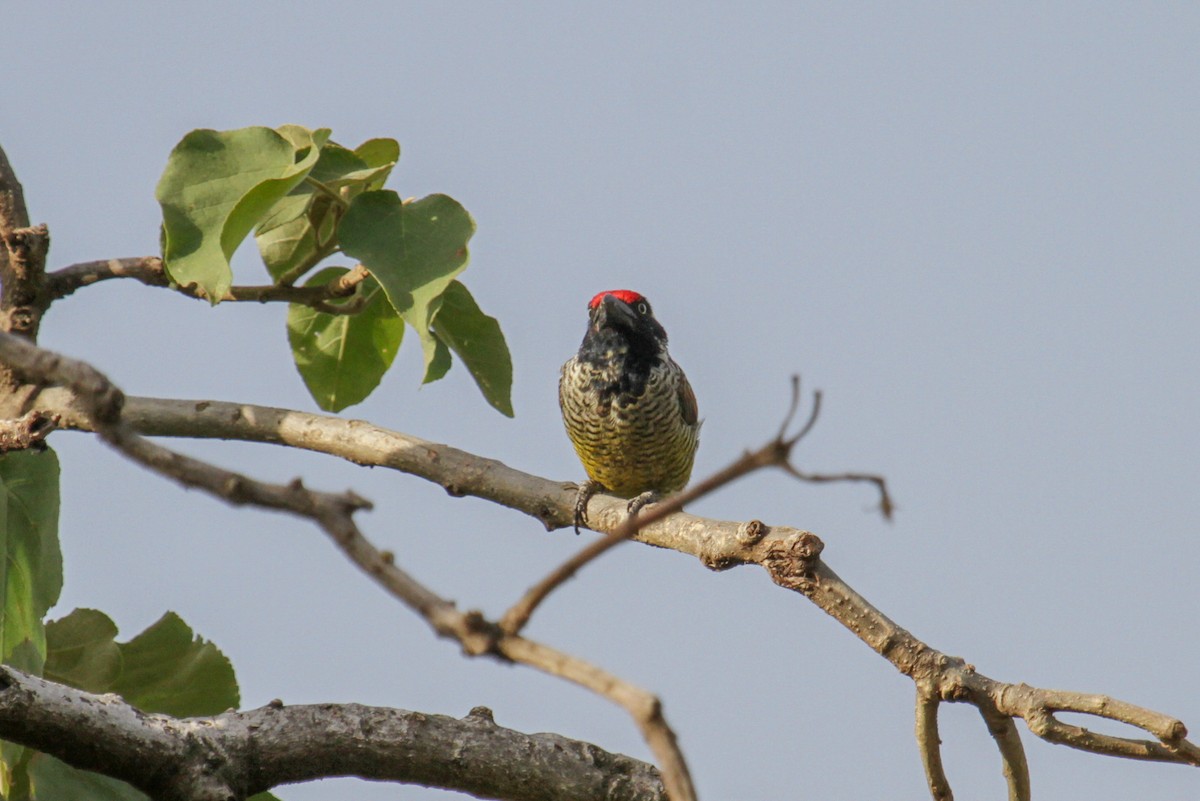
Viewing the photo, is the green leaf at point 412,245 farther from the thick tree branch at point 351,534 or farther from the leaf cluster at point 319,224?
the thick tree branch at point 351,534

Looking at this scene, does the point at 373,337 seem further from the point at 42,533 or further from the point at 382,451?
the point at 42,533

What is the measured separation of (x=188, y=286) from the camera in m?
3.52

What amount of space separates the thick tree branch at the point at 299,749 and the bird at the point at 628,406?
11.5 ft

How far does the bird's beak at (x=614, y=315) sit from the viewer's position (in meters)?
7.06

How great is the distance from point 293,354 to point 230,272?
1.09 m

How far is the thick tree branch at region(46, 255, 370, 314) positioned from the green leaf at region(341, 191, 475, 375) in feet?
1.04

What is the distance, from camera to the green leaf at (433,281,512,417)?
12.7 feet

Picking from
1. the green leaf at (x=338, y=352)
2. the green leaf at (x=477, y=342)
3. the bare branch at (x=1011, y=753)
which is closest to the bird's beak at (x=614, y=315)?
the green leaf at (x=338, y=352)

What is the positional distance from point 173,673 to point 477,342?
4.07 feet

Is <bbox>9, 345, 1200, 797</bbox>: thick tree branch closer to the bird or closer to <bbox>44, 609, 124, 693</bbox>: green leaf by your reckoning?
<bbox>44, 609, 124, 693</bbox>: green leaf

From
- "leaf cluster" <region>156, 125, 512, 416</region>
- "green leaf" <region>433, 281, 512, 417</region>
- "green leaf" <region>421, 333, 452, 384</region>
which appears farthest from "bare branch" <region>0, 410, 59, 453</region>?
"green leaf" <region>433, 281, 512, 417</region>

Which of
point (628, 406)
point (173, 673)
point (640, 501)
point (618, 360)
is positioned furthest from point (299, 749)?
point (618, 360)

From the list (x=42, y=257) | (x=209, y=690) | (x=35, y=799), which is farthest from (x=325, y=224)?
(x=35, y=799)

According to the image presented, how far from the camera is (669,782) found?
4.16ft
